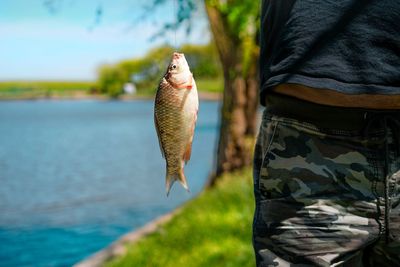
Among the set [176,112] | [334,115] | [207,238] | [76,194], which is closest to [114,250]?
[207,238]

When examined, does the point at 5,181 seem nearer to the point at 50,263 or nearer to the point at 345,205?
the point at 50,263

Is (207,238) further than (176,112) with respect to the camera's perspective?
Yes

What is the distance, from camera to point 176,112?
5.85ft

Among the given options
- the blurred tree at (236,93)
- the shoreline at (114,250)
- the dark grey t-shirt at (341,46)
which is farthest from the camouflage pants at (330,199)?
the blurred tree at (236,93)

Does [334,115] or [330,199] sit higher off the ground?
[334,115]

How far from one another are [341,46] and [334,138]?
0.91 feet

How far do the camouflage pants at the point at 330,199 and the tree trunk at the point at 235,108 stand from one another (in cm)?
861

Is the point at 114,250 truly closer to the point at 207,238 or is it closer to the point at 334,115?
the point at 207,238

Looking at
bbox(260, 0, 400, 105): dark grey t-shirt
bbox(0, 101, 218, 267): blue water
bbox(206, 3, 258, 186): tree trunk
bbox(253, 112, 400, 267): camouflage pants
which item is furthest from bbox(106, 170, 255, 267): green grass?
bbox(260, 0, 400, 105): dark grey t-shirt

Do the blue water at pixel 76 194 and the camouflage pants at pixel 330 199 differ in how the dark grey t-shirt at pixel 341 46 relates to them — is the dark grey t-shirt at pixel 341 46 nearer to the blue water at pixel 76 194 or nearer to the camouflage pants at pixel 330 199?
the camouflage pants at pixel 330 199

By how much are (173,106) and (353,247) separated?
2.24 feet

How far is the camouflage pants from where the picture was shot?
68.8 inches

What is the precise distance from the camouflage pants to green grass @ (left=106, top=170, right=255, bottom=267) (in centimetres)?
383

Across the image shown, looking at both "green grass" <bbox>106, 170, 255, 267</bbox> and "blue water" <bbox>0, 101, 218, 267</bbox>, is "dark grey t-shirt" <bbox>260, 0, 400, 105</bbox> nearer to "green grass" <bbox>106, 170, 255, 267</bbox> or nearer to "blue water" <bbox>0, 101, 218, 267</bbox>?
"green grass" <bbox>106, 170, 255, 267</bbox>
